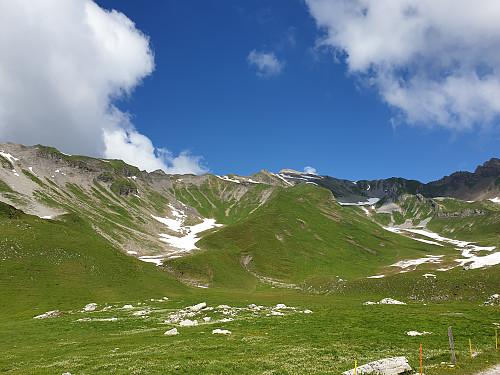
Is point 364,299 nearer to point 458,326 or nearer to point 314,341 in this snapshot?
point 458,326

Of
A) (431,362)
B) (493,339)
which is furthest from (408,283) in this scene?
(431,362)

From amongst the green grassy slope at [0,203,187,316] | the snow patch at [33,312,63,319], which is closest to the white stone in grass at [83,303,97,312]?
the green grassy slope at [0,203,187,316]

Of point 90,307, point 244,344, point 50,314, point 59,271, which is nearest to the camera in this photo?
point 244,344

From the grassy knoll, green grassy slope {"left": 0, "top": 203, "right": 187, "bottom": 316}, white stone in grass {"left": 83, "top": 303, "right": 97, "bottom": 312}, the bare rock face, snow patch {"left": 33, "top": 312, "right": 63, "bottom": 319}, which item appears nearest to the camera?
the bare rock face

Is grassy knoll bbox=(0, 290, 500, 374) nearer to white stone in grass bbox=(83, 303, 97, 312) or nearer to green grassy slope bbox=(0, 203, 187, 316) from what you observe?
white stone in grass bbox=(83, 303, 97, 312)

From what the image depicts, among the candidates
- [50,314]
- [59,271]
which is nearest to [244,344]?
[50,314]

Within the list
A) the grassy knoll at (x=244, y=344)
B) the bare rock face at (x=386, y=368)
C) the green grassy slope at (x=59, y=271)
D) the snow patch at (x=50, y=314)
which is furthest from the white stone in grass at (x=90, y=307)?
the bare rock face at (x=386, y=368)

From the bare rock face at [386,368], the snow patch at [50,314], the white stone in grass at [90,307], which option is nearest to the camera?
the bare rock face at [386,368]

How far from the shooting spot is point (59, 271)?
334ft

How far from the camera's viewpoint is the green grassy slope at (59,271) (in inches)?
3391

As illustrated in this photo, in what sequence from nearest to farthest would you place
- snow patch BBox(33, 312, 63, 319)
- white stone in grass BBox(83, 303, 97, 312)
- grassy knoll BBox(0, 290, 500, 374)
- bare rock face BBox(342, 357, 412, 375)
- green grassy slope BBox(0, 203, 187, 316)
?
bare rock face BBox(342, 357, 412, 375), grassy knoll BBox(0, 290, 500, 374), snow patch BBox(33, 312, 63, 319), white stone in grass BBox(83, 303, 97, 312), green grassy slope BBox(0, 203, 187, 316)

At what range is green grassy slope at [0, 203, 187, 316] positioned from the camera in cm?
8612

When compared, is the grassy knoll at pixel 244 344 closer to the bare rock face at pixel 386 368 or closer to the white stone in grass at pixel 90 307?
the bare rock face at pixel 386 368

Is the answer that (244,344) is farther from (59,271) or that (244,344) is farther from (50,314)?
(59,271)
